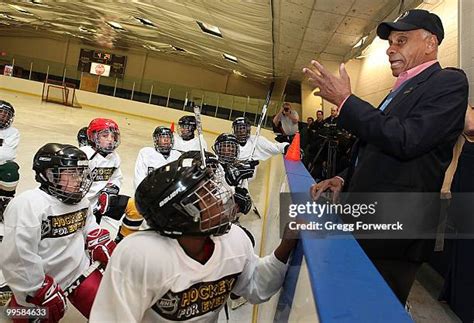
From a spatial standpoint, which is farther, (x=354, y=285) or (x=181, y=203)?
(x=181, y=203)

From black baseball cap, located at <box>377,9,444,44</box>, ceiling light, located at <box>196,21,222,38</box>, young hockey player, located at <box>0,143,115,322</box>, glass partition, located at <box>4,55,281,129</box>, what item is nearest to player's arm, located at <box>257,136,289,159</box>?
young hockey player, located at <box>0,143,115,322</box>

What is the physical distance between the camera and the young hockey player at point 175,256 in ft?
3.09

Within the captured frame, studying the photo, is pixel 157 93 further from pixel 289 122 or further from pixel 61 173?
pixel 61 173

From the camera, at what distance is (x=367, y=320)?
0.64m

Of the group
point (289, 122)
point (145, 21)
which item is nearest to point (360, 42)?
point (289, 122)

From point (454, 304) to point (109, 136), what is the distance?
8.10ft

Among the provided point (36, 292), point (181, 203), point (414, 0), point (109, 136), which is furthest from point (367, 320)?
point (414, 0)

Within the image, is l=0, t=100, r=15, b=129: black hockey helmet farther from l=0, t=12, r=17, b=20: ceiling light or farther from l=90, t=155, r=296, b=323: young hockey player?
l=0, t=12, r=17, b=20: ceiling light

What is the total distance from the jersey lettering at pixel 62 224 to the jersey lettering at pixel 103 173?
3.77 feet

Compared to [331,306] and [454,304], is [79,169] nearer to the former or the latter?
[331,306]

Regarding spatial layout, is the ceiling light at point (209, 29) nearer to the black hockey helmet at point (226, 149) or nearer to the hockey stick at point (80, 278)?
the black hockey helmet at point (226, 149)

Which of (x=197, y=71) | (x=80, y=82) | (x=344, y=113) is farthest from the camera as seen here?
(x=197, y=71)

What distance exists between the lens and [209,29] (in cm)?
905

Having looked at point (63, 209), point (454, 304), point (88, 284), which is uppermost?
point (63, 209)
